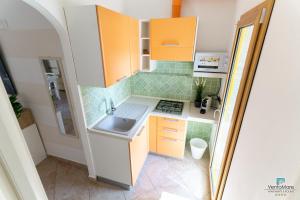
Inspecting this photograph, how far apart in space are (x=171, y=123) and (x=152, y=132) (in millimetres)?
369

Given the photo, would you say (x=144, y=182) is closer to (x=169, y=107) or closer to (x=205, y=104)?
(x=169, y=107)

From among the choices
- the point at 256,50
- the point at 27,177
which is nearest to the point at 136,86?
the point at 256,50

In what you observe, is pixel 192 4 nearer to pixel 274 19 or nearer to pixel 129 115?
pixel 274 19

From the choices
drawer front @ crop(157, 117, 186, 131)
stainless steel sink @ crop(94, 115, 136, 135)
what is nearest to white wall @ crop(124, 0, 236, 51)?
drawer front @ crop(157, 117, 186, 131)

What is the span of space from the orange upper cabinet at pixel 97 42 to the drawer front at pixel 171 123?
2.98 feet

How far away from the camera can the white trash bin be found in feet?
7.80

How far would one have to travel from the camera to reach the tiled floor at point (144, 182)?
194cm

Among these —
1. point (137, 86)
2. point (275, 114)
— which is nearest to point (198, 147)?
point (137, 86)

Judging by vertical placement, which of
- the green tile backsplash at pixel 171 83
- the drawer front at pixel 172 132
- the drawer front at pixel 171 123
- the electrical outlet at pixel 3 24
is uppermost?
the electrical outlet at pixel 3 24

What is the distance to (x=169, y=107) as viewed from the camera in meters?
2.37

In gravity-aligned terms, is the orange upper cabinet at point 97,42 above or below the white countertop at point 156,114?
above

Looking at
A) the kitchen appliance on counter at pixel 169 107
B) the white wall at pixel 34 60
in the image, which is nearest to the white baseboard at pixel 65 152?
the white wall at pixel 34 60

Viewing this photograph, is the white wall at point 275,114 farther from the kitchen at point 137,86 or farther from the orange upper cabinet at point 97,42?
the orange upper cabinet at point 97,42

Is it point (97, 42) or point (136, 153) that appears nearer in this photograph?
point (97, 42)
